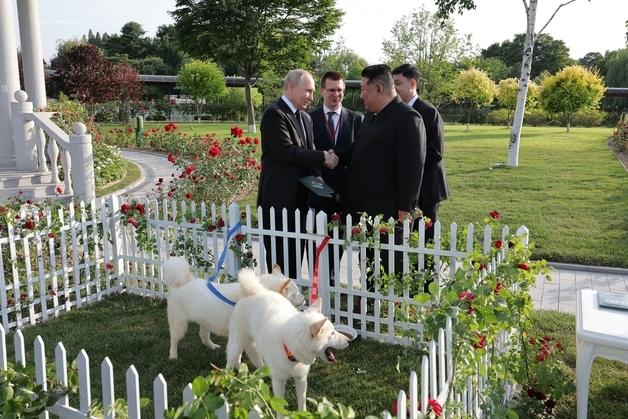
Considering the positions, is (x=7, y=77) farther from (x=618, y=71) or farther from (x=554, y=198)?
(x=618, y=71)

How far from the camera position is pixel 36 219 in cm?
Result: 493

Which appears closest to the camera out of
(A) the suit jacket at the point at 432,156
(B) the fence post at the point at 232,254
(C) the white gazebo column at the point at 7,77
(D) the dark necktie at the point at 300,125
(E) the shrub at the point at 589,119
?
(B) the fence post at the point at 232,254

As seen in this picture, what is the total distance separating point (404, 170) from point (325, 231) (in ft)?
2.74

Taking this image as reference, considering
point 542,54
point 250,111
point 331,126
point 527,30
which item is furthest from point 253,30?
point 542,54

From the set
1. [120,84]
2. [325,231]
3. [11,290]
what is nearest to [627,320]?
[325,231]

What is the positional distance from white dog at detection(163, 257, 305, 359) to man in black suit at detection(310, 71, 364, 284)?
5.89 ft

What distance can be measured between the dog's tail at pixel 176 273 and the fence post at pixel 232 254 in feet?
3.00

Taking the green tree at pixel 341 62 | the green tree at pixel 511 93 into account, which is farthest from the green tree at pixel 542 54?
the green tree at pixel 511 93

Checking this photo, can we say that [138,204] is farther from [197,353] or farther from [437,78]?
[437,78]

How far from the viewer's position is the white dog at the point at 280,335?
2.74 m

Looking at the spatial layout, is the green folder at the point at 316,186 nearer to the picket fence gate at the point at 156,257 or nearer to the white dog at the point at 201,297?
the picket fence gate at the point at 156,257

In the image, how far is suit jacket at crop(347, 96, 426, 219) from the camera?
14.6ft

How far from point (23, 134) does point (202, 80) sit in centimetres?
3493

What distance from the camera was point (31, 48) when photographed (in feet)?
35.6
